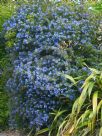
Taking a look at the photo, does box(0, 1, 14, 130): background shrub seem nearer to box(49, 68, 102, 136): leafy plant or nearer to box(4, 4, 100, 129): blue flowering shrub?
box(4, 4, 100, 129): blue flowering shrub

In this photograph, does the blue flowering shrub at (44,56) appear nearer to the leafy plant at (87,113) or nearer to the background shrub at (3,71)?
the leafy plant at (87,113)

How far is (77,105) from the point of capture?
460 cm

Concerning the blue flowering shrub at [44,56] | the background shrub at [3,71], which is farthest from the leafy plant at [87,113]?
the background shrub at [3,71]

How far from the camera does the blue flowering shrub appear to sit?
490 cm

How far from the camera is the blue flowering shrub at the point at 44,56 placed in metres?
4.90

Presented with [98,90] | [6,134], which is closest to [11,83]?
[6,134]

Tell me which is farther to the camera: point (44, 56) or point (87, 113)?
point (44, 56)

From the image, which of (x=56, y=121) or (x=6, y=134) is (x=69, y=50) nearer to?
(x=56, y=121)

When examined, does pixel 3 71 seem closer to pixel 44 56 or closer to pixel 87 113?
pixel 44 56

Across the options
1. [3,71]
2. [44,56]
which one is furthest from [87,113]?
[3,71]

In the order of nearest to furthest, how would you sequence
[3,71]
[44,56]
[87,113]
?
1. [87,113]
2. [44,56]
3. [3,71]

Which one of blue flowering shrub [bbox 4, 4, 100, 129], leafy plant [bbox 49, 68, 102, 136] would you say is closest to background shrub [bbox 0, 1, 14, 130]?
blue flowering shrub [bbox 4, 4, 100, 129]

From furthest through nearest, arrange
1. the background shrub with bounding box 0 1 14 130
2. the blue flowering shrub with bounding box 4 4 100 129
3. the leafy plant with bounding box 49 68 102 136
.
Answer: the background shrub with bounding box 0 1 14 130
the blue flowering shrub with bounding box 4 4 100 129
the leafy plant with bounding box 49 68 102 136

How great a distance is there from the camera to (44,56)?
5.29 metres
